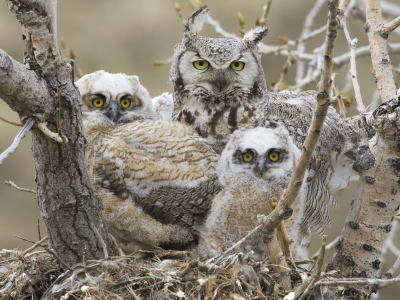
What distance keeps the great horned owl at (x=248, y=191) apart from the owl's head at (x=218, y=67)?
33 cm

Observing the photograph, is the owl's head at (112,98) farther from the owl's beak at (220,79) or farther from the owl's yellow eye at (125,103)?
the owl's beak at (220,79)

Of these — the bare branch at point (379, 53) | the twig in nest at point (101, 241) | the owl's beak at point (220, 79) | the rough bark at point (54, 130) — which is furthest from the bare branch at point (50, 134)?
the bare branch at point (379, 53)

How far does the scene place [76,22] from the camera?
7.40 metres

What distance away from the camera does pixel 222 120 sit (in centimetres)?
255

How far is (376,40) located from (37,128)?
1.79 m

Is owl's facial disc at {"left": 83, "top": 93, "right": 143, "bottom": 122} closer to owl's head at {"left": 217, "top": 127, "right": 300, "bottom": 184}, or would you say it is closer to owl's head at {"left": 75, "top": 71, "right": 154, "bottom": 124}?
owl's head at {"left": 75, "top": 71, "right": 154, "bottom": 124}

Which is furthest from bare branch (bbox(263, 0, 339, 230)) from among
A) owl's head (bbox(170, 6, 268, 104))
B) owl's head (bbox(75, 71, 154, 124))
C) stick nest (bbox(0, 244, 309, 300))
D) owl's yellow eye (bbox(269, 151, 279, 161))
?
owl's head (bbox(75, 71, 154, 124))

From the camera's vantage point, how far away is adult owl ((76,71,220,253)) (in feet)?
7.39

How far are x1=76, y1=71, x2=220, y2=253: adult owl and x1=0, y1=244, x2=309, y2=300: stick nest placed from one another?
26cm

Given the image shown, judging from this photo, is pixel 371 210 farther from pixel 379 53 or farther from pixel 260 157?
pixel 379 53

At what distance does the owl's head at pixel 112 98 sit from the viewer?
8.64 ft

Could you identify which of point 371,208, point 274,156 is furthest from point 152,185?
point 371,208

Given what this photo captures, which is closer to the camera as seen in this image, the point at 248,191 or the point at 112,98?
the point at 248,191

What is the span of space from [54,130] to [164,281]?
814 mm
